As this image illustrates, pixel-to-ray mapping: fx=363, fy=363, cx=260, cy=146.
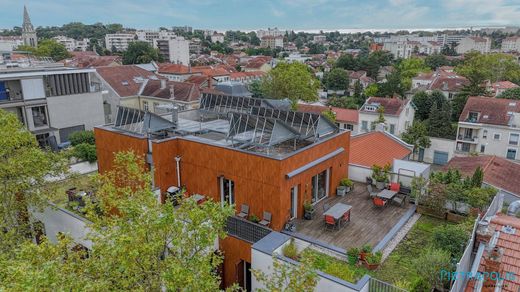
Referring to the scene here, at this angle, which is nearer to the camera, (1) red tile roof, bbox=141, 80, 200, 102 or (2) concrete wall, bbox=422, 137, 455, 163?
(2) concrete wall, bbox=422, 137, 455, 163

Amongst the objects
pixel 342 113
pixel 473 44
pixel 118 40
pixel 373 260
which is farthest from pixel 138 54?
pixel 473 44

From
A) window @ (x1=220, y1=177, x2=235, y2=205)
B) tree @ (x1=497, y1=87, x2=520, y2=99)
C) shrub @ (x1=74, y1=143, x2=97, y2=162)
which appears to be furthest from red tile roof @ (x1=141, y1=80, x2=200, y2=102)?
tree @ (x1=497, y1=87, x2=520, y2=99)

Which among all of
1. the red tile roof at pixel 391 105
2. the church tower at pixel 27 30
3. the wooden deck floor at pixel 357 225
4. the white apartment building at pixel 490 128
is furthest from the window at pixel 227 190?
the church tower at pixel 27 30

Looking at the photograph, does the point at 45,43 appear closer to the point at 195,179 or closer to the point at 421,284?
the point at 195,179

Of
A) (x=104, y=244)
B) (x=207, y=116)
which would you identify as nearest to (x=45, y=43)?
(x=207, y=116)

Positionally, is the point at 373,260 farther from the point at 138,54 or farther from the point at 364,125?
the point at 138,54

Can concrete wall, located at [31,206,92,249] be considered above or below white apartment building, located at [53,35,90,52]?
below

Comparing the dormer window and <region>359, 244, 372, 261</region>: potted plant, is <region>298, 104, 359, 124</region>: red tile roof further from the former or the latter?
<region>359, 244, 372, 261</region>: potted plant

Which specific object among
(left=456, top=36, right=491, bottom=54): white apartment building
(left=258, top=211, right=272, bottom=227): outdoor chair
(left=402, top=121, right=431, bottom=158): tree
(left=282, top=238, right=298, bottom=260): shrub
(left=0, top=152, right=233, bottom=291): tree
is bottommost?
(left=402, top=121, right=431, bottom=158): tree
